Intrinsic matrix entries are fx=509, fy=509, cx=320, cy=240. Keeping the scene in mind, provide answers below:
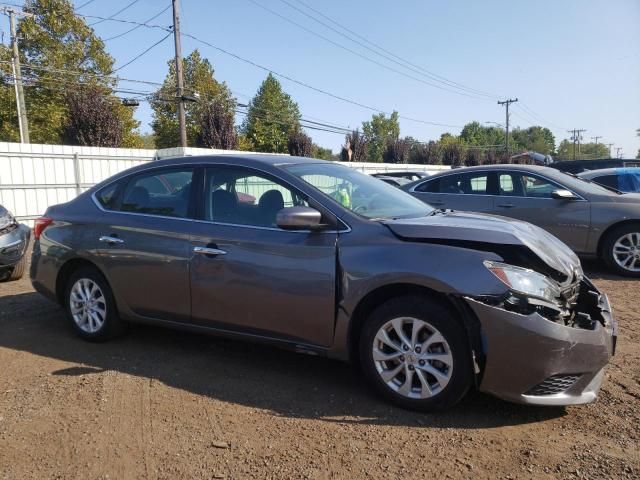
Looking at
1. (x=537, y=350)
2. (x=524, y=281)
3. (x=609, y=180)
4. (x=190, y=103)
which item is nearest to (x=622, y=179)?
(x=609, y=180)

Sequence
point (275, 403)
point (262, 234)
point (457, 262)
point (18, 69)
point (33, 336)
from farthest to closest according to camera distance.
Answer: point (18, 69)
point (33, 336)
point (262, 234)
point (275, 403)
point (457, 262)

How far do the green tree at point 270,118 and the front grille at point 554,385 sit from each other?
4446 centimetres

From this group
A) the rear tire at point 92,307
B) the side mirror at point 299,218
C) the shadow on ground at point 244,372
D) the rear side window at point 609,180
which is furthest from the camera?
the rear side window at point 609,180

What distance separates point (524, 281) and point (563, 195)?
4644mm

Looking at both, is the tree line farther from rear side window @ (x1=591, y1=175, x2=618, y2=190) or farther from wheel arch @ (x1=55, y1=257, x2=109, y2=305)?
wheel arch @ (x1=55, y1=257, x2=109, y2=305)

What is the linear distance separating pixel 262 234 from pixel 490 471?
6.87 feet

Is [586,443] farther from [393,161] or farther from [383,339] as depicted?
[393,161]

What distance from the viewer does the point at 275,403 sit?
3.38m

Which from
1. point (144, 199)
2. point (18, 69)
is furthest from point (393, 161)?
point (144, 199)

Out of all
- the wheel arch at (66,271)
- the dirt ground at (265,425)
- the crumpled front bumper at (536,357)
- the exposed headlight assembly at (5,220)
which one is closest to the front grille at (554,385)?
the crumpled front bumper at (536,357)

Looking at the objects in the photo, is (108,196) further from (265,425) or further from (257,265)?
(265,425)

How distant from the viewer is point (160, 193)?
4.38 m

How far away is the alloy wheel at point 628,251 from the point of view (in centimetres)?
689

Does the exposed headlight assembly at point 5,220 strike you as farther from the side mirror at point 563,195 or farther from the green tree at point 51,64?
the green tree at point 51,64
